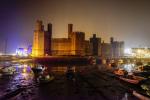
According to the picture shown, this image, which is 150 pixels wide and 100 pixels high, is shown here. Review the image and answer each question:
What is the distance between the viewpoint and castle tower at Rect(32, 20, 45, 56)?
111 m

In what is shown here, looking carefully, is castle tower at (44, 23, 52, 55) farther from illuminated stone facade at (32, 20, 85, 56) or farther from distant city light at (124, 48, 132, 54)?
distant city light at (124, 48, 132, 54)

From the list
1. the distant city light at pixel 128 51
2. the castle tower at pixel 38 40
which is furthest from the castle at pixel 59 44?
the distant city light at pixel 128 51

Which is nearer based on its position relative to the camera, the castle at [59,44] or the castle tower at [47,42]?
the castle at [59,44]

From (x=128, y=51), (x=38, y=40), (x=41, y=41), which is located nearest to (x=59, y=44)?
Answer: (x=41, y=41)

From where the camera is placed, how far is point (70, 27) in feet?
406

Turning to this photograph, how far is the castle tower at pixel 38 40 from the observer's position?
363ft

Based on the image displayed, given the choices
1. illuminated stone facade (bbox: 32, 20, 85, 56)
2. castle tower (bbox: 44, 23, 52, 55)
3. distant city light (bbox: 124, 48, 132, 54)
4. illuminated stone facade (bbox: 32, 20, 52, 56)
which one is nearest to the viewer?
illuminated stone facade (bbox: 32, 20, 52, 56)

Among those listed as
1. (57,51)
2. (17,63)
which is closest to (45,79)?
(17,63)

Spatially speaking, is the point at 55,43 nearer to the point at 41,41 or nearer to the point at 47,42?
the point at 47,42

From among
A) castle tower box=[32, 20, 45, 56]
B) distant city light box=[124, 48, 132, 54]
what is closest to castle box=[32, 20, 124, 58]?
castle tower box=[32, 20, 45, 56]

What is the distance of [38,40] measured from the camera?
111812 mm

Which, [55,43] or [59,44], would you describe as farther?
[55,43]

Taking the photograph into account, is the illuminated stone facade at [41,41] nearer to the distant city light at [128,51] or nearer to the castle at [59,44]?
the castle at [59,44]

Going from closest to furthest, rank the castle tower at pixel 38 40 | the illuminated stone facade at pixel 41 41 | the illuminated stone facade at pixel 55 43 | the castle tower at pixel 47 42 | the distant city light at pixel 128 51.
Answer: the castle tower at pixel 38 40 → the illuminated stone facade at pixel 41 41 → the illuminated stone facade at pixel 55 43 → the castle tower at pixel 47 42 → the distant city light at pixel 128 51
